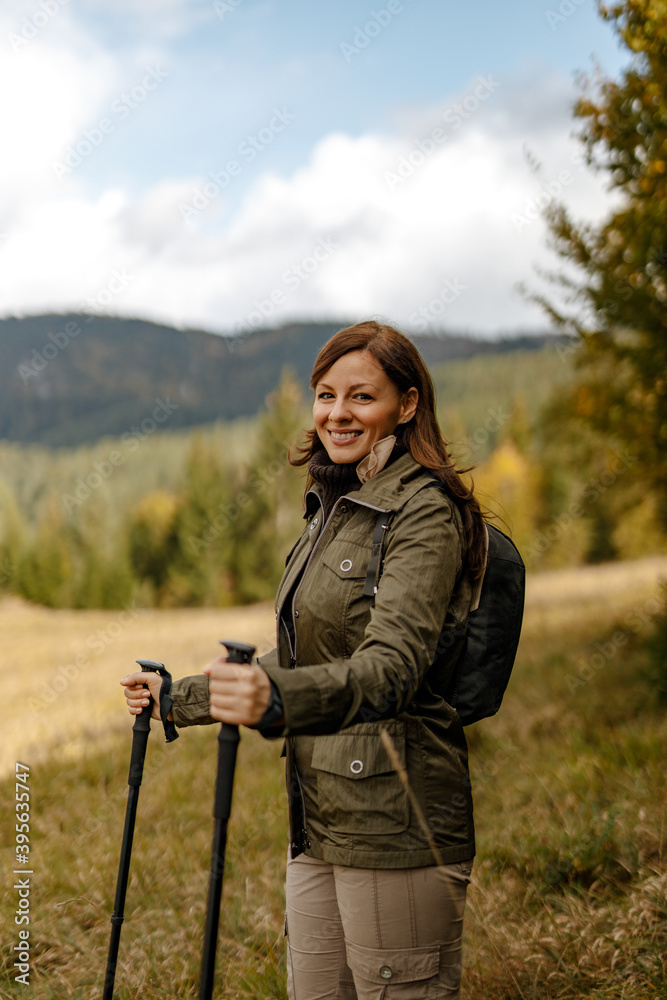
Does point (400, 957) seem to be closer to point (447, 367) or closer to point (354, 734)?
point (354, 734)

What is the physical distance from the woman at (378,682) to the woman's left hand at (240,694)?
7.5 inches

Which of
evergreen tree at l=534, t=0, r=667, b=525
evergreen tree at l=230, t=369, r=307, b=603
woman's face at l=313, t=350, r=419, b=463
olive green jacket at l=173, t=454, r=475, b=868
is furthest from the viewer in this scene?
evergreen tree at l=230, t=369, r=307, b=603

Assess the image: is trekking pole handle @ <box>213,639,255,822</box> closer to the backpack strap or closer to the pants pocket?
the backpack strap

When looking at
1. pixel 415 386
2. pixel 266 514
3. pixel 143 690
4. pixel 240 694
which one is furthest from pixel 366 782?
pixel 266 514

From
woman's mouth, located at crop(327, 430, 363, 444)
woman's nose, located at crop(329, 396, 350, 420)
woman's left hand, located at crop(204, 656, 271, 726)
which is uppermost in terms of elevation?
woman's nose, located at crop(329, 396, 350, 420)

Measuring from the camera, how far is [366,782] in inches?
79.2

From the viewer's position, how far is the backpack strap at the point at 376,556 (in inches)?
78.2

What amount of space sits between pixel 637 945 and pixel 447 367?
159m

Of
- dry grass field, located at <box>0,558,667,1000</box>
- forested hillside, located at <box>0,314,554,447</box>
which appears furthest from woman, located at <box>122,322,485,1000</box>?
forested hillside, located at <box>0,314,554,447</box>

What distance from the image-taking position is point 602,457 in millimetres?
10594

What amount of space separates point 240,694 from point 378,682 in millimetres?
310

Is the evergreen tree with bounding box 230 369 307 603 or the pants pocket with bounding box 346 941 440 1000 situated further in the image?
the evergreen tree with bounding box 230 369 307 603

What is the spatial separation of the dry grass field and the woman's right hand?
1775 millimetres

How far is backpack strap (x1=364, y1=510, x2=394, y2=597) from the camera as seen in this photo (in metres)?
1.99
